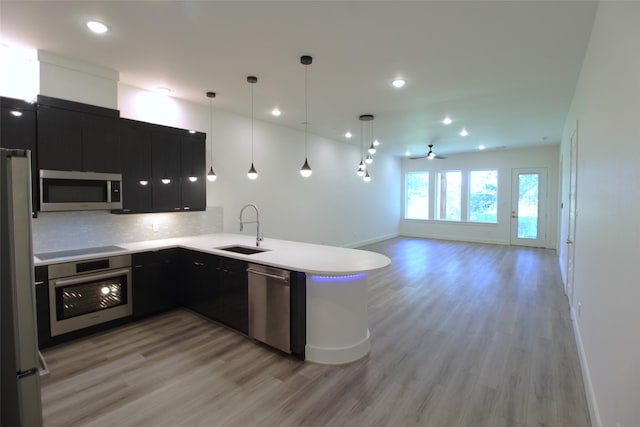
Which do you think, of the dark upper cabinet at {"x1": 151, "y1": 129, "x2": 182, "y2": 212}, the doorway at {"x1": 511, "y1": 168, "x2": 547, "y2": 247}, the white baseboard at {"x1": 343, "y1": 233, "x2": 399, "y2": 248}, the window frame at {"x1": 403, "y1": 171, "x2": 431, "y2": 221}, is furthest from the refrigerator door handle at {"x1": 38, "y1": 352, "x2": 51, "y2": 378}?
the window frame at {"x1": 403, "y1": 171, "x2": 431, "y2": 221}

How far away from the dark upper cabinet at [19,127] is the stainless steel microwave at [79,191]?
0.08 m

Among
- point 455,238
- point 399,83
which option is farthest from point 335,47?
point 455,238

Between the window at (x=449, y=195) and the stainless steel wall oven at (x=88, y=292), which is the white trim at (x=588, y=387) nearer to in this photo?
Answer: the stainless steel wall oven at (x=88, y=292)

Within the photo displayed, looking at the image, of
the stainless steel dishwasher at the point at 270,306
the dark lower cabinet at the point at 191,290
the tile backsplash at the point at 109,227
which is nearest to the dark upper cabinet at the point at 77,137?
the tile backsplash at the point at 109,227

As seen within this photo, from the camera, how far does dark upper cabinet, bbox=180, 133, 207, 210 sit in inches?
168

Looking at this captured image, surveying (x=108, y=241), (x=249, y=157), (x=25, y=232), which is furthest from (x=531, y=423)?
(x=249, y=157)

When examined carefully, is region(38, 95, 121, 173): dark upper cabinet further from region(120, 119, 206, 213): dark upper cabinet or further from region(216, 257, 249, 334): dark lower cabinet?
region(216, 257, 249, 334): dark lower cabinet

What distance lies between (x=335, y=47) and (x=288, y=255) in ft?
7.04

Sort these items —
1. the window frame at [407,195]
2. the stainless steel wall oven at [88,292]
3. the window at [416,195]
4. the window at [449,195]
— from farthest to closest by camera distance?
the window at [416,195]
the window frame at [407,195]
the window at [449,195]
the stainless steel wall oven at [88,292]

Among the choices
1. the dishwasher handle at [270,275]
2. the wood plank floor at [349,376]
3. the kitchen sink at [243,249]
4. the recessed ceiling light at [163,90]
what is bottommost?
the wood plank floor at [349,376]

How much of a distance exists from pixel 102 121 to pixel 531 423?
4876mm

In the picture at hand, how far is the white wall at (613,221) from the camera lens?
4.62ft

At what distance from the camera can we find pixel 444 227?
10.5m

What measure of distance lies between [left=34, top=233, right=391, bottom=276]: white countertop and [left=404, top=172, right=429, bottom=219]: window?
822cm
